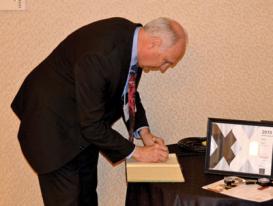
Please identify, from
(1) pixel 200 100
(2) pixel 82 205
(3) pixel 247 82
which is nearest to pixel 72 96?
(2) pixel 82 205

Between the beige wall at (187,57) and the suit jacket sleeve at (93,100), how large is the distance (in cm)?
79

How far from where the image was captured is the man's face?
1.78m

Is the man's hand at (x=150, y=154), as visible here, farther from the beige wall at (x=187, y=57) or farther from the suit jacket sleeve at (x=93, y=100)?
the beige wall at (x=187, y=57)

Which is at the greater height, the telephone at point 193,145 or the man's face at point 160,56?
the man's face at point 160,56

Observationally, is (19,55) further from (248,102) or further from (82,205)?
(248,102)

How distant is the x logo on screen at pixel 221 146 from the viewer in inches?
71.9

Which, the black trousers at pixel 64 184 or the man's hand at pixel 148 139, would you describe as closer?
the black trousers at pixel 64 184

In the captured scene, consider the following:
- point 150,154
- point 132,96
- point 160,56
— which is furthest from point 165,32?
point 150,154

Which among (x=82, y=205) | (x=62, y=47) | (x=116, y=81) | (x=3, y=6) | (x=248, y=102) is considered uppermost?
(x=3, y=6)

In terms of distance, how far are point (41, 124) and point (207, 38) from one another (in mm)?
1071

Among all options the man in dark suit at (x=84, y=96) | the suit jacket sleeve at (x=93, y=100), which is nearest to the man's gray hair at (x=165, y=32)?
the man in dark suit at (x=84, y=96)

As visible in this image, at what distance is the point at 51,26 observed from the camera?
8.11 feet

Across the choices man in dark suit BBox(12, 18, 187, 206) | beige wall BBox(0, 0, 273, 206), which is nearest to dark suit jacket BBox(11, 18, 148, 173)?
man in dark suit BBox(12, 18, 187, 206)

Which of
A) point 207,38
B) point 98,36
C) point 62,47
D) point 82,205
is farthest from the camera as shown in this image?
point 207,38
